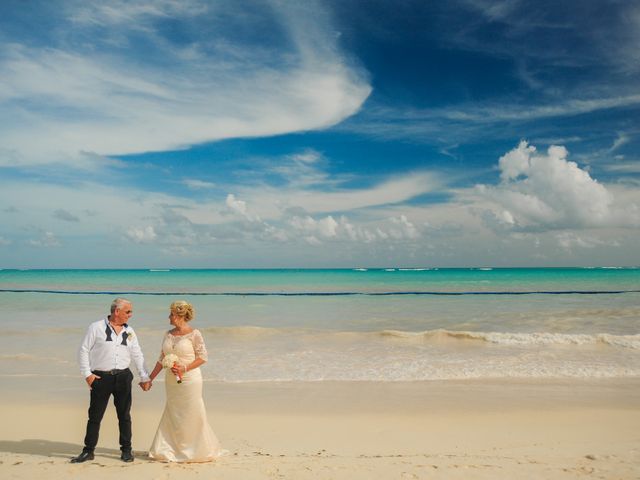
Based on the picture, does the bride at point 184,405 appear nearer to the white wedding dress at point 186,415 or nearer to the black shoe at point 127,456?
the white wedding dress at point 186,415

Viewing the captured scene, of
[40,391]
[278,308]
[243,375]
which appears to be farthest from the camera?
[278,308]

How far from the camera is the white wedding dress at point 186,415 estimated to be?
6.16 metres

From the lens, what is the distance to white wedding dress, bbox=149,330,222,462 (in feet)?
20.2

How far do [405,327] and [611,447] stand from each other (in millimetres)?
15156

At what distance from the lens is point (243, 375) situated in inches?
482

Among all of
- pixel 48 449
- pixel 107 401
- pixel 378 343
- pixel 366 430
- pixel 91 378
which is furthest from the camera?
pixel 378 343

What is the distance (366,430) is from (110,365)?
403 centimetres

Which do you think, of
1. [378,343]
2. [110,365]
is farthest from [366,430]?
[378,343]

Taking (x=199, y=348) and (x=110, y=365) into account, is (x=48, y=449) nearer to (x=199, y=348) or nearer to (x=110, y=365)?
(x=110, y=365)

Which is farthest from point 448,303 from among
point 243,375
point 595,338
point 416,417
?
point 416,417

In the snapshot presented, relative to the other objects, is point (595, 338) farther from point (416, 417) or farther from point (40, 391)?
point (40, 391)

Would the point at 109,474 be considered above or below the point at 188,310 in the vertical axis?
below

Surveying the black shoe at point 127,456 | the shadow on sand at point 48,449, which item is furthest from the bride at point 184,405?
the shadow on sand at point 48,449

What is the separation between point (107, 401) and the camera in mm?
6199
